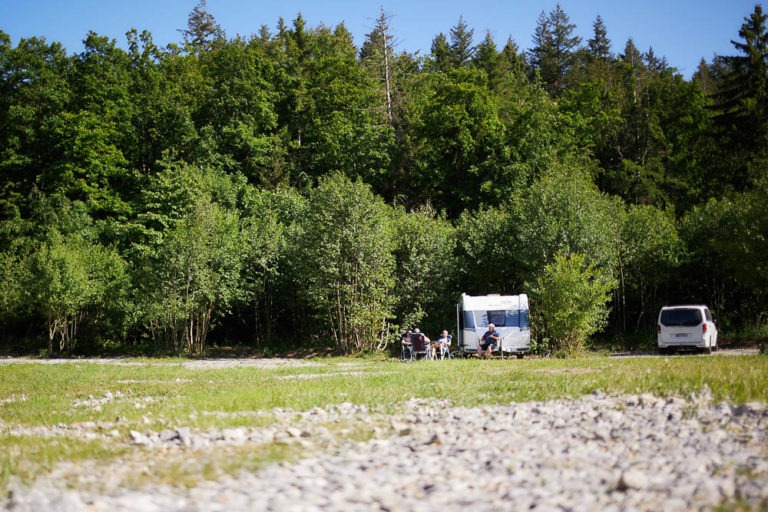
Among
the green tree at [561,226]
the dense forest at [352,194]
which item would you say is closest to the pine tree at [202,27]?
the dense forest at [352,194]

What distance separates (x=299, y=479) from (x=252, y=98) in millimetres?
51270

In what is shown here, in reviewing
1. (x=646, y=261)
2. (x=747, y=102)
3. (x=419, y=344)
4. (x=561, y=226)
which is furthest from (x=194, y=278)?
(x=747, y=102)

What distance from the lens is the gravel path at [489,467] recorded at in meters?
5.20

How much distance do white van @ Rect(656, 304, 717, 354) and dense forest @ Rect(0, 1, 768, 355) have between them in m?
2.63

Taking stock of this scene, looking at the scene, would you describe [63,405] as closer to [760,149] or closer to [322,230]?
[322,230]

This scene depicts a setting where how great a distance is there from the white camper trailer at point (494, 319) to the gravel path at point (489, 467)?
19904mm

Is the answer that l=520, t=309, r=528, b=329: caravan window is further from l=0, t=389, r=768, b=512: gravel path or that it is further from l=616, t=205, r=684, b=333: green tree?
l=0, t=389, r=768, b=512: gravel path

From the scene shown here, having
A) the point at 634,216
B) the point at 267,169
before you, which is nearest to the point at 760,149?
the point at 634,216

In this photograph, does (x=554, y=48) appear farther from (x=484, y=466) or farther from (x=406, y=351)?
(x=484, y=466)

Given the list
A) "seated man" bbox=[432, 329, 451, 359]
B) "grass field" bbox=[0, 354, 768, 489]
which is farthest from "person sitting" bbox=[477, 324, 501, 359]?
"grass field" bbox=[0, 354, 768, 489]

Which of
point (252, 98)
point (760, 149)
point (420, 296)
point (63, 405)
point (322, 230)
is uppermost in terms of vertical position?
point (252, 98)

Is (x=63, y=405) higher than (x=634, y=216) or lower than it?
lower

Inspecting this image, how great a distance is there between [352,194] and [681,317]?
16.0 meters

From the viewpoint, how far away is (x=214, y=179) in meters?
47.8
